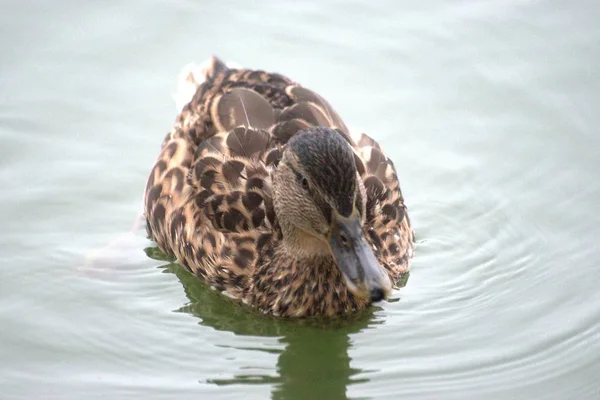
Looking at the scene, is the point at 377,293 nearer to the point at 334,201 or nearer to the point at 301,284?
the point at 334,201

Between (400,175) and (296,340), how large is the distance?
7.49 feet

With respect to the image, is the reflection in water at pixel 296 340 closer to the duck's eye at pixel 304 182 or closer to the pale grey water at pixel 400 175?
the pale grey water at pixel 400 175

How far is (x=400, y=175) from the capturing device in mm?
9891

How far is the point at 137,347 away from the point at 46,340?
615 millimetres

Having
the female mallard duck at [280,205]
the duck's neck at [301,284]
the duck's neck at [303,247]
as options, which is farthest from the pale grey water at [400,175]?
the duck's neck at [303,247]

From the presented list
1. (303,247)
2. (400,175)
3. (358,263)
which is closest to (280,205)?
(303,247)

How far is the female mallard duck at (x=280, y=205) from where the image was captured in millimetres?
7527

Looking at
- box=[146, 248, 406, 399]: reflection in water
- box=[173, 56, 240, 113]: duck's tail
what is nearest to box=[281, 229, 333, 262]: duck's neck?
box=[146, 248, 406, 399]: reflection in water

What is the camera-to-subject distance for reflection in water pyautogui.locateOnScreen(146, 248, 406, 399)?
7602 mm

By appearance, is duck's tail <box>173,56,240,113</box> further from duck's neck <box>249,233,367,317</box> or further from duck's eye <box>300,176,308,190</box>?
duck's eye <box>300,176,308,190</box>

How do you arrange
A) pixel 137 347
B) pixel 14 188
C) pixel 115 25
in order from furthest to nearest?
1. pixel 115 25
2. pixel 14 188
3. pixel 137 347

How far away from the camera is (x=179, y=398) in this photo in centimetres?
741

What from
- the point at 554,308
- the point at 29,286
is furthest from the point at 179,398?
the point at 554,308

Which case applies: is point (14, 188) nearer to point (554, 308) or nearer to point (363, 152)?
point (363, 152)
